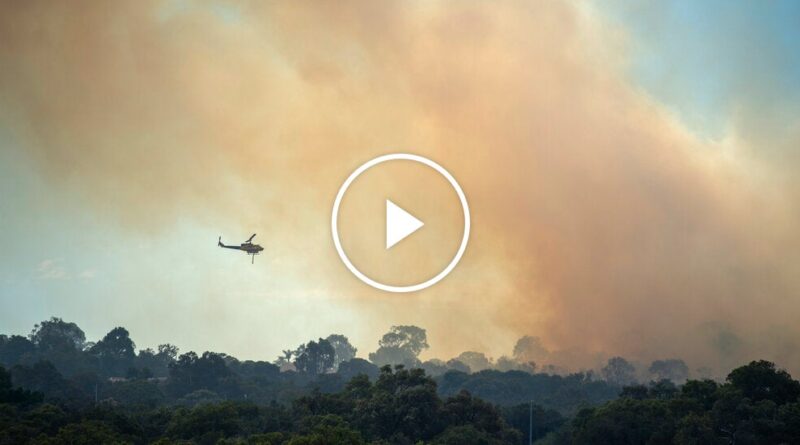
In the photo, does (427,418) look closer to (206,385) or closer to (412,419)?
(412,419)

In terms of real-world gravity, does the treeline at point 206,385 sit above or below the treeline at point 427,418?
above

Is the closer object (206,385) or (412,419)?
(412,419)

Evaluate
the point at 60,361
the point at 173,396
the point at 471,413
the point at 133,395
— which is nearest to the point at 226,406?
the point at 471,413

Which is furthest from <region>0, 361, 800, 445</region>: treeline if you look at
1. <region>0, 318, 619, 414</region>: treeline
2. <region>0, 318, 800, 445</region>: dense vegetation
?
<region>0, 318, 619, 414</region>: treeline

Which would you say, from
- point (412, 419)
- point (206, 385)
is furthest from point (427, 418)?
point (206, 385)

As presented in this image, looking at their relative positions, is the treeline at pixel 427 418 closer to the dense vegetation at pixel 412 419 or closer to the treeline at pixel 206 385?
the dense vegetation at pixel 412 419

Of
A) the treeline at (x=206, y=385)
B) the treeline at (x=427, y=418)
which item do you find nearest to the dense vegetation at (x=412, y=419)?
the treeline at (x=427, y=418)

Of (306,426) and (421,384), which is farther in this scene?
(421,384)

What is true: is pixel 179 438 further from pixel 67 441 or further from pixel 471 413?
pixel 471 413

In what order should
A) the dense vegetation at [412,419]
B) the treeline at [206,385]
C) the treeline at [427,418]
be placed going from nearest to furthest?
1. the dense vegetation at [412,419]
2. the treeline at [427,418]
3. the treeline at [206,385]

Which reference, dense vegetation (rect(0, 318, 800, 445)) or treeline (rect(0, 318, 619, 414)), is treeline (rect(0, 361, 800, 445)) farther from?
treeline (rect(0, 318, 619, 414))

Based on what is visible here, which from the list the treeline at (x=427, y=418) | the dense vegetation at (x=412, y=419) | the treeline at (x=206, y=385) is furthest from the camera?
the treeline at (x=206, y=385)
